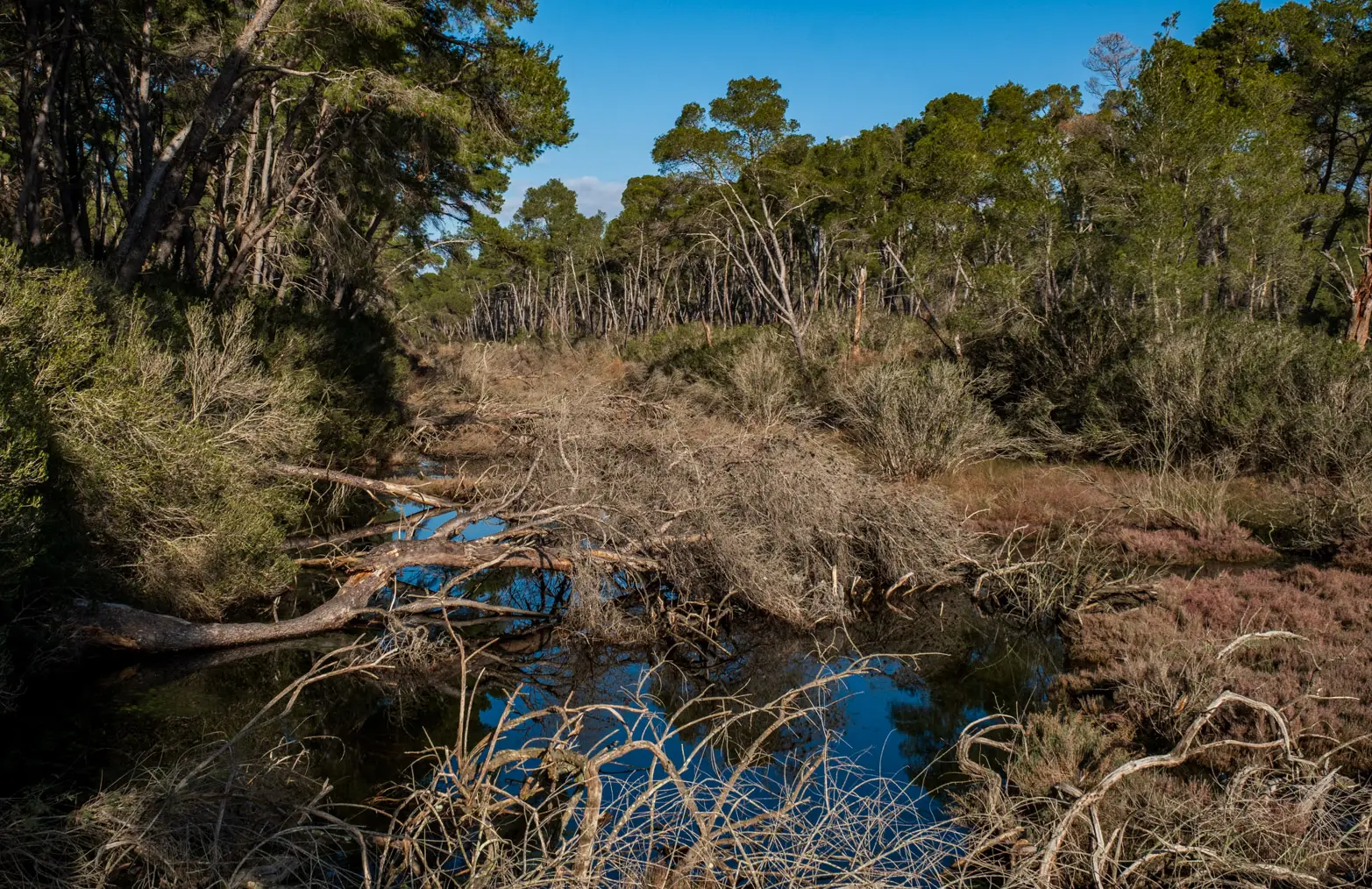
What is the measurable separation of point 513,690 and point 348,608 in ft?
6.26

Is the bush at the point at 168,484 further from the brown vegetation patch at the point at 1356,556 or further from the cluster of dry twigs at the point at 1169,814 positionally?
the brown vegetation patch at the point at 1356,556

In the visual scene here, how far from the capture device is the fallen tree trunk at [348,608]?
24.1 feet

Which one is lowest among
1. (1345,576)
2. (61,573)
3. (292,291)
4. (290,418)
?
(1345,576)

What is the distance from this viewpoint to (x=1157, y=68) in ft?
68.7

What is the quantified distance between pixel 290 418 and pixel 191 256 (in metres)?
7.72

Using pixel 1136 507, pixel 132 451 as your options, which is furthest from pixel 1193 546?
pixel 132 451

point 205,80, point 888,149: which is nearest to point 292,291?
point 205,80

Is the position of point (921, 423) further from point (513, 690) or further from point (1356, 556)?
point (513, 690)

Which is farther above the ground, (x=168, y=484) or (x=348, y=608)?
(x=168, y=484)

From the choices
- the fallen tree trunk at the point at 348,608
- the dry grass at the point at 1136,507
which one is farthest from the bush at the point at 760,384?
the fallen tree trunk at the point at 348,608

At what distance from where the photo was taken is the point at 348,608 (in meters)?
8.39

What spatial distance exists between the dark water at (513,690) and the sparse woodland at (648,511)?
119mm

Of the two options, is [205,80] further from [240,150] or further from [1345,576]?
[1345,576]

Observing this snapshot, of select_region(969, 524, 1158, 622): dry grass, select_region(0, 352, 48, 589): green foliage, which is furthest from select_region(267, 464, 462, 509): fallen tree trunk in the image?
select_region(969, 524, 1158, 622): dry grass
